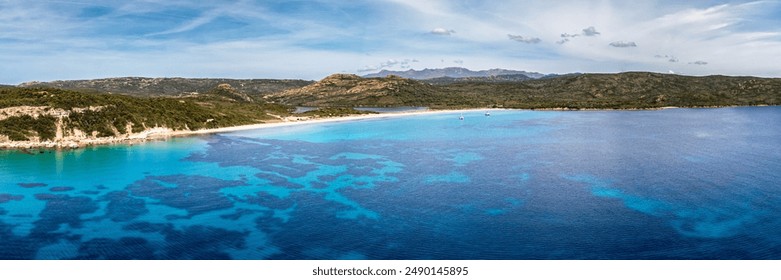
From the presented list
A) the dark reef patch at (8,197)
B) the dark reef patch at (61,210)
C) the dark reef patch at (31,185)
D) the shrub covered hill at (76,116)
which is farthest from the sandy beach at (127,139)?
the dark reef patch at (61,210)

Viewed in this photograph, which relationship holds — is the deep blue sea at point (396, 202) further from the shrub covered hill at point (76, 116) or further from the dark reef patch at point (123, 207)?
the shrub covered hill at point (76, 116)

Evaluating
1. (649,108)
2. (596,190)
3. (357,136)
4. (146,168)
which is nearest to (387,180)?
(596,190)

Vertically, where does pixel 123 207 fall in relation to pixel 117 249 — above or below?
above

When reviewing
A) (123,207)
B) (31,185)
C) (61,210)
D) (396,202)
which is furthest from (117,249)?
(31,185)

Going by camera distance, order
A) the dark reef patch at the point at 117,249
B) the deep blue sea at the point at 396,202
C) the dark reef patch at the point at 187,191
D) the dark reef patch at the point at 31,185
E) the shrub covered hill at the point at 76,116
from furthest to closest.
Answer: the shrub covered hill at the point at 76,116
the dark reef patch at the point at 31,185
the dark reef patch at the point at 187,191
the deep blue sea at the point at 396,202
the dark reef patch at the point at 117,249

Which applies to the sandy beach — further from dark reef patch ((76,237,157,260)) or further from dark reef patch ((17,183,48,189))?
dark reef patch ((76,237,157,260))

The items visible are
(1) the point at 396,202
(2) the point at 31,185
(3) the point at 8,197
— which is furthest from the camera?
(2) the point at 31,185

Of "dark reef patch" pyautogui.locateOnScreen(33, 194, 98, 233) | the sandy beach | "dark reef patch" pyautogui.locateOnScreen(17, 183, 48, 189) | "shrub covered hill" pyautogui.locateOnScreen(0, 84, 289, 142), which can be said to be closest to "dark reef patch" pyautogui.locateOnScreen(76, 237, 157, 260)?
"dark reef patch" pyautogui.locateOnScreen(33, 194, 98, 233)

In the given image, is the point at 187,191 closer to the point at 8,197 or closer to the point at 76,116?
the point at 8,197
